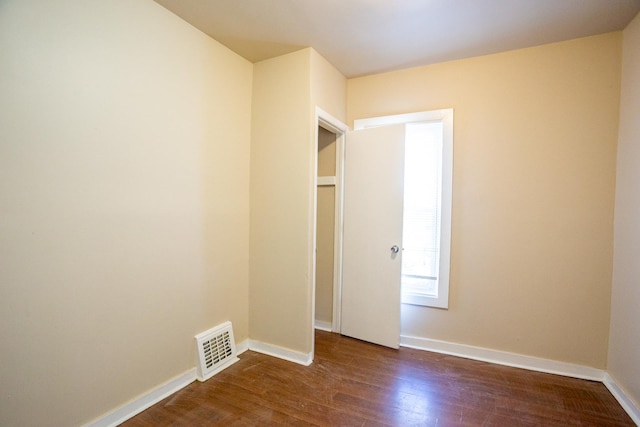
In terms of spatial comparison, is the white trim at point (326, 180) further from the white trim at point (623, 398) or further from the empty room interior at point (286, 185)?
the white trim at point (623, 398)

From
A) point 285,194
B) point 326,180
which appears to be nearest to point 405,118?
point 326,180

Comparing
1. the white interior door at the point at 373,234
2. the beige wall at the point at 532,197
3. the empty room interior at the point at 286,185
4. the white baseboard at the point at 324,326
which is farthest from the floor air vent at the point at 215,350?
the beige wall at the point at 532,197

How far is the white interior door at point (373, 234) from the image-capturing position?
2.71 meters

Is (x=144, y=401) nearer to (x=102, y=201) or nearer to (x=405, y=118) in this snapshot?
(x=102, y=201)

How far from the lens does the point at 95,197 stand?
1614mm

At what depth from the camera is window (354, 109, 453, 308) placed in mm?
2654

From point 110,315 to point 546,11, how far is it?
3.37 meters

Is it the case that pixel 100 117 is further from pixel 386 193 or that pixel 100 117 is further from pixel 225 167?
pixel 386 193

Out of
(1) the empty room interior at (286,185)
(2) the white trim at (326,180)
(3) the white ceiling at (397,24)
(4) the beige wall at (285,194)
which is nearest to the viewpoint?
(1) the empty room interior at (286,185)

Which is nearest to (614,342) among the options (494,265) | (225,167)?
(494,265)

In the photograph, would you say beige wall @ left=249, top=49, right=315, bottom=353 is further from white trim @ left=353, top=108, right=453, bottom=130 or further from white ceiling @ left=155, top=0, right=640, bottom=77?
white trim @ left=353, top=108, right=453, bottom=130

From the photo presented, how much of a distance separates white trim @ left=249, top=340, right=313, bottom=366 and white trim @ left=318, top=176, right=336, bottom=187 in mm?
1665

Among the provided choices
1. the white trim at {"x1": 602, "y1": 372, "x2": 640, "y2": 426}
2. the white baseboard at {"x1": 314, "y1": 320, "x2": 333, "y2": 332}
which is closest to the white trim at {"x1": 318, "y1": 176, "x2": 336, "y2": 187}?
the white baseboard at {"x1": 314, "y1": 320, "x2": 333, "y2": 332}

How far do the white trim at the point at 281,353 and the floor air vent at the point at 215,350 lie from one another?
23cm
